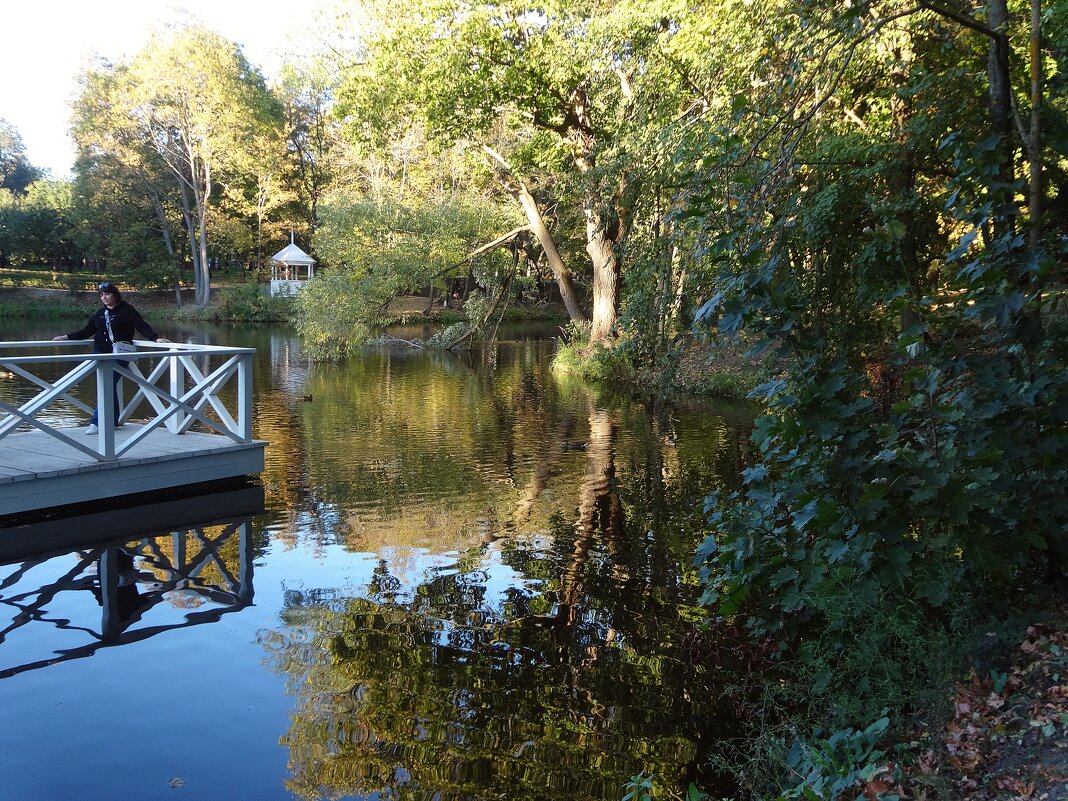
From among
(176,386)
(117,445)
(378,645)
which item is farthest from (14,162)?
(378,645)

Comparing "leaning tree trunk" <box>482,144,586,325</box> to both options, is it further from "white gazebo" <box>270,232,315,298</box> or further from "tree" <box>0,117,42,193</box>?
"tree" <box>0,117,42,193</box>

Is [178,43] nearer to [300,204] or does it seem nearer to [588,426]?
[300,204]

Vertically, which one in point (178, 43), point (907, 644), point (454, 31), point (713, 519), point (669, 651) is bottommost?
point (669, 651)

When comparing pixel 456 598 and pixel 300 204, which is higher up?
pixel 300 204

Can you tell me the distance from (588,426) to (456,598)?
8.33 m

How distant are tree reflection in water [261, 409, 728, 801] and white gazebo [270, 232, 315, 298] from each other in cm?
3702

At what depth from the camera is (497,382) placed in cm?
2106

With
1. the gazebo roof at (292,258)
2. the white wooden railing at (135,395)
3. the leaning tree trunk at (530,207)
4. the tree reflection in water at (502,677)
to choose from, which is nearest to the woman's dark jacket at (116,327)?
the white wooden railing at (135,395)

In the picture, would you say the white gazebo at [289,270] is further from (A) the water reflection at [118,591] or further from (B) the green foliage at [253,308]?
(A) the water reflection at [118,591]

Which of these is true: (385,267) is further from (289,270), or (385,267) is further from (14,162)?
(14,162)

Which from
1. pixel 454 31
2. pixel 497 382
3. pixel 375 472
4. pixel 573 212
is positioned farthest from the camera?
pixel 573 212

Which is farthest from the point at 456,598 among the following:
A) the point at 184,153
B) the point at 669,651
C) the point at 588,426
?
the point at 184,153

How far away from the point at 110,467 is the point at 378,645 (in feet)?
14.4

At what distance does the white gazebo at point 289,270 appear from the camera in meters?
43.3
